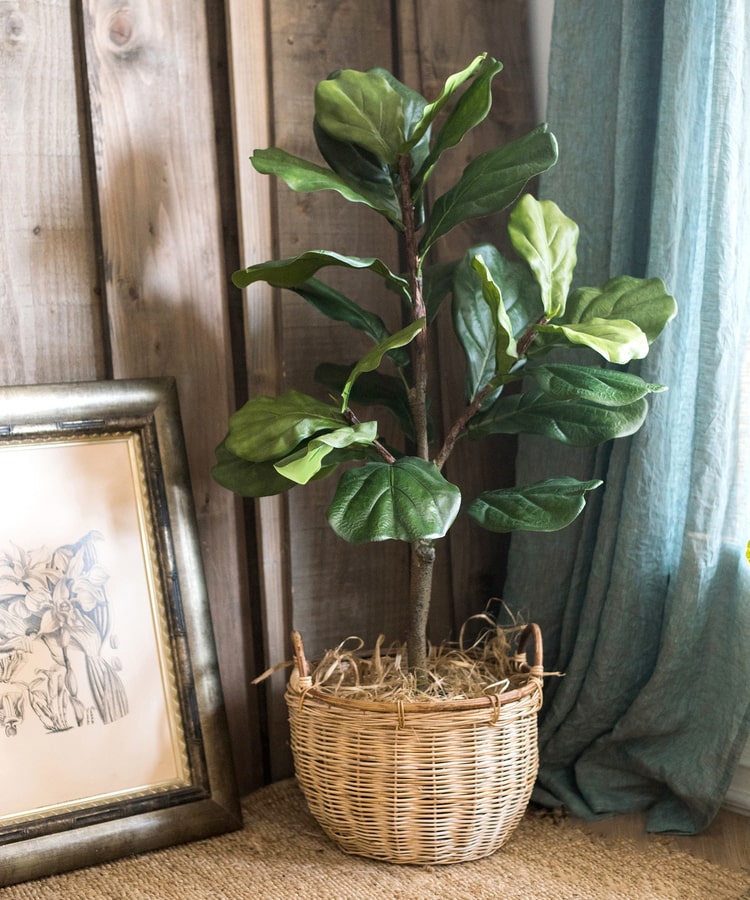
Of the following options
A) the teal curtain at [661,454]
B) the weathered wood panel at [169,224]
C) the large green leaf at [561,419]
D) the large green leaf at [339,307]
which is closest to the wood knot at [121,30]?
the weathered wood panel at [169,224]

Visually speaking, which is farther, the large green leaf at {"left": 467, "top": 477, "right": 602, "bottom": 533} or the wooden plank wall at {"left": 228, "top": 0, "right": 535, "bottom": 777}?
the wooden plank wall at {"left": 228, "top": 0, "right": 535, "bottom": 777}

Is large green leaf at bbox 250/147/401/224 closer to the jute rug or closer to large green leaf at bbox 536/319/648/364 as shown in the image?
large green leaf at bbox 536/319/648/364

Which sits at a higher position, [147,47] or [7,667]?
[147,47]

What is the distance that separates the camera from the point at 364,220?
5.19 feet

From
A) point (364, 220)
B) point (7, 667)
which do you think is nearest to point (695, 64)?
A: point (364, 220)

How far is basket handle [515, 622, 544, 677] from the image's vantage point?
134 cm

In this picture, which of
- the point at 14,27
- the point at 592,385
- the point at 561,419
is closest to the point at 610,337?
the point at 592,385

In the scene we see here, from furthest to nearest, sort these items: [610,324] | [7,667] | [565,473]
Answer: [565,473] → [7,667] → [610,324]

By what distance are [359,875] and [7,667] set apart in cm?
57

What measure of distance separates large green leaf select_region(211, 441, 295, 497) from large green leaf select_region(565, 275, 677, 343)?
46 cm

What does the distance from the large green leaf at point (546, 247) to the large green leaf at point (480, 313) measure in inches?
4.9

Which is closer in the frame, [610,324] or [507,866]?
[610,324]

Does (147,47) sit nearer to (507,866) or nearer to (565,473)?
(565,473)

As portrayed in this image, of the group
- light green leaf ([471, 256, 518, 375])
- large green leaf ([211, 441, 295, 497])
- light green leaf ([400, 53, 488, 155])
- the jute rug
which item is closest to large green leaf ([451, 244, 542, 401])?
light green leaf ([471, 256, 518, 375])
